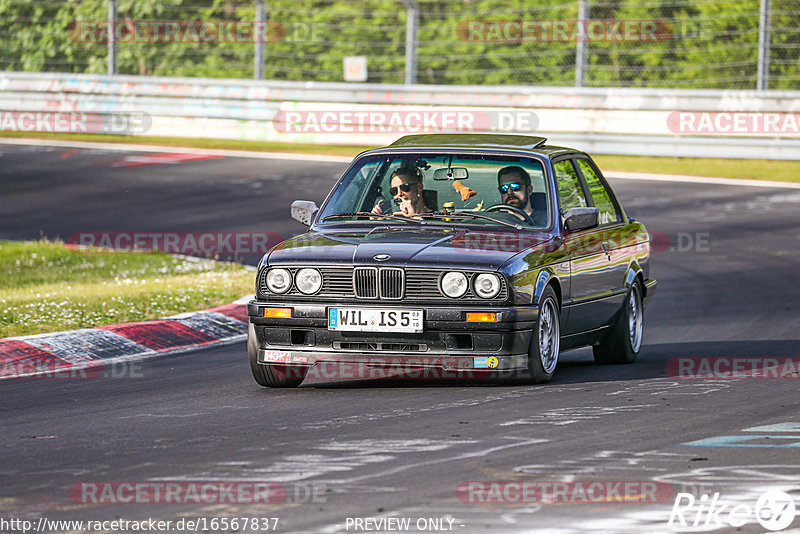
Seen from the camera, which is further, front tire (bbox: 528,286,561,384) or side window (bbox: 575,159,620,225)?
side window (bbox: 575,159,620,225)

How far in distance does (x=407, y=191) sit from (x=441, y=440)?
9.73 ft

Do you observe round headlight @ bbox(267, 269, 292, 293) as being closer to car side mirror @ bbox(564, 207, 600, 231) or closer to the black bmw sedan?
the black bmw sedan

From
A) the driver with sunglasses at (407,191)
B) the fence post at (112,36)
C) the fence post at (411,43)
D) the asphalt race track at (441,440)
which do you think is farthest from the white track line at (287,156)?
the driver with sunglasses at (407,191)

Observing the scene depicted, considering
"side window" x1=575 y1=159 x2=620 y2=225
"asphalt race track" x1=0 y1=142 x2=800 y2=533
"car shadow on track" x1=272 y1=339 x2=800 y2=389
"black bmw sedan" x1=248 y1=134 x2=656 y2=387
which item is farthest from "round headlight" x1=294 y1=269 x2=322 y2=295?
"side window" x1=575 y1=159 x2=620 y2=225

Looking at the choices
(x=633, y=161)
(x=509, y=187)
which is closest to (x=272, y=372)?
(x=509, y=187)

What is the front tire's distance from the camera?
800 cm

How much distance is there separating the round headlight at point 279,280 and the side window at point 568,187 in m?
2.05

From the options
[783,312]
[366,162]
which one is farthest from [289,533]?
[783,312]

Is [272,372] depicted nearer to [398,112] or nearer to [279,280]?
[279,280]

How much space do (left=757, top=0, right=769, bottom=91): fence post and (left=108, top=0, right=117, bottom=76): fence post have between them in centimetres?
1192

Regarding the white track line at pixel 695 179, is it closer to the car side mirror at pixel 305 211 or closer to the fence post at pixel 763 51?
the fence post at pixel 763 51

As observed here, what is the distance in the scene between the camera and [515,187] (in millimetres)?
8953

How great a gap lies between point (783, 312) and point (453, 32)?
77.1 feet

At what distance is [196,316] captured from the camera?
447 inches
